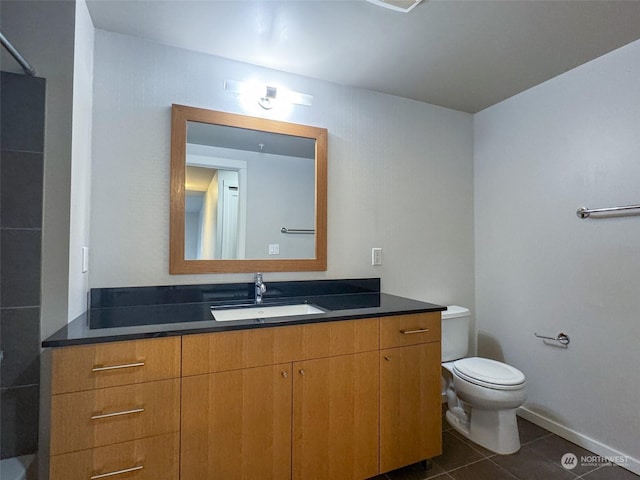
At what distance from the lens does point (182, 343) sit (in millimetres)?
1207

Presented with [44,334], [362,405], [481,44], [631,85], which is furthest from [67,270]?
[631,85]

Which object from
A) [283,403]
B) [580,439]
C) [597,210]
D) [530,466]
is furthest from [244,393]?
[597,210]

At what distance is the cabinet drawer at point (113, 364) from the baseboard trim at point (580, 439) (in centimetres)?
231

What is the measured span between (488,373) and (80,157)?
94.5 inches

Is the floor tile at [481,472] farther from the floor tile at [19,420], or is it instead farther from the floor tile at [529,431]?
the floor tile at [19,420]

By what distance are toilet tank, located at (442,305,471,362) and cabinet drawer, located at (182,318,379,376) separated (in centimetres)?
89

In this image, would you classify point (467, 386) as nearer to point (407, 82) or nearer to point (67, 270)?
point (407, 82)

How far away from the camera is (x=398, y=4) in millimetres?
1400

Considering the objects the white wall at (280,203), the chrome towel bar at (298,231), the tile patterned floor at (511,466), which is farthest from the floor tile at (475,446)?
the chrome towel bar at (298,231)

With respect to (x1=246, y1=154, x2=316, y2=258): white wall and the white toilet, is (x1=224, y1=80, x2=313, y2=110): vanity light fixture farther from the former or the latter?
the white toilet

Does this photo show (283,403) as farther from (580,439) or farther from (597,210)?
(597,210)

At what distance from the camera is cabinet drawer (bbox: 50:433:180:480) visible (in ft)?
3.51

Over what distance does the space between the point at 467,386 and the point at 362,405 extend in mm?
768

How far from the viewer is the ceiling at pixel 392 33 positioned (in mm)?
1446
